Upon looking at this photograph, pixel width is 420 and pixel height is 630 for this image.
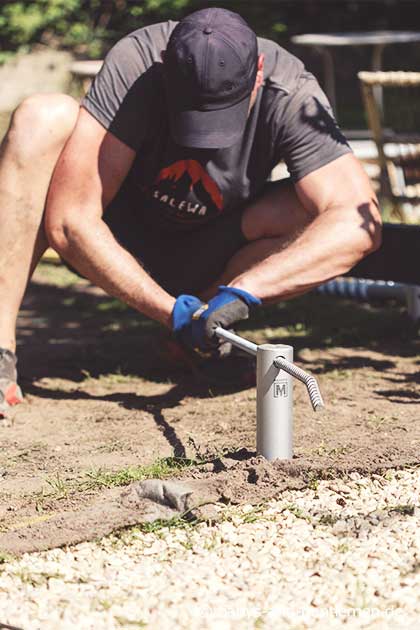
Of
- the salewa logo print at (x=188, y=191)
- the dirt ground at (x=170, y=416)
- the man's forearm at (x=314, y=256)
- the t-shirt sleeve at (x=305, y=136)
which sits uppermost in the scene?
the t-shirt sleeve at (x=305, y=136)

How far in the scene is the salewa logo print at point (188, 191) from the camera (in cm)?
366

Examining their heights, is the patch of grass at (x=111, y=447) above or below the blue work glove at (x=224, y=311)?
below

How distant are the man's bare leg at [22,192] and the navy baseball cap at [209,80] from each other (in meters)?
0.46

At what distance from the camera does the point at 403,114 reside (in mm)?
7590

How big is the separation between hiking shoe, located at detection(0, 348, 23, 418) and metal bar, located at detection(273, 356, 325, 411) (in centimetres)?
127

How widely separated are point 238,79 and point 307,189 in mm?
483

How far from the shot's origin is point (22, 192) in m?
3.63

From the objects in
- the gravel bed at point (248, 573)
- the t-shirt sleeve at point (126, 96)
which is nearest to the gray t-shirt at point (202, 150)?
the t-shirt sleeve at point (126, 96)

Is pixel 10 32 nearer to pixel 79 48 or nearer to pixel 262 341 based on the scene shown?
pixel 79 48

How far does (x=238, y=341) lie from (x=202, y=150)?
2.98 ft

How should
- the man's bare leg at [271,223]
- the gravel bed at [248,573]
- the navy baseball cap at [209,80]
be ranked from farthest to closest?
the man's bare leg at [271,223] < the navy baseball cap at [209,80] < the gravel bed at [248,573]

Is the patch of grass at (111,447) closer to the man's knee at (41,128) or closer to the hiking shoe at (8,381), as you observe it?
the hiking shoe at (8,381)

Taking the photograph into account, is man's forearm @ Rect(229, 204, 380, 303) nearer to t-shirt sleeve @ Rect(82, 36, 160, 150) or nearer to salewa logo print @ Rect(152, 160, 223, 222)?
salewa logo print @ Rect(152, 160, 223, 222)

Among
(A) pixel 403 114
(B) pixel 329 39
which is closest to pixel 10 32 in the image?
(B) pixel 329 39
